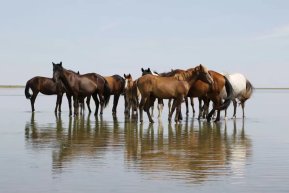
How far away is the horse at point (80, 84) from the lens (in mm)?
26750

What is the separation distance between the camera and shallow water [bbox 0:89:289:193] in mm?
8562

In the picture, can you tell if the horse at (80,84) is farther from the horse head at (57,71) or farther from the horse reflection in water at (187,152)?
the horse reflection in water at (187,152)

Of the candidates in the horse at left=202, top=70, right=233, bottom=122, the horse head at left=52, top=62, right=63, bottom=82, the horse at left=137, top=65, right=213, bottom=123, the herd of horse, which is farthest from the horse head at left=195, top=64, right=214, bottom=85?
the horse head at left=52, top=62, right=63, bottom=82

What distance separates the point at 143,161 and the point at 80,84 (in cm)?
1689

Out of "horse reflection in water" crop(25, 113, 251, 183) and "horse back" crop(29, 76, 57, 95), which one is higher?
"horse back" crop(29, 76, 57, 95)

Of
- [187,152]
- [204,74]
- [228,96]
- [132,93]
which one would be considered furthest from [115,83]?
[187,152]

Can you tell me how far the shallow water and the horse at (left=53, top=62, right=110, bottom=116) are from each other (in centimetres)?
880

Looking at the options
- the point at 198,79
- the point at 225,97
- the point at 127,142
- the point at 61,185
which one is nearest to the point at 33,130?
the point at 127,142

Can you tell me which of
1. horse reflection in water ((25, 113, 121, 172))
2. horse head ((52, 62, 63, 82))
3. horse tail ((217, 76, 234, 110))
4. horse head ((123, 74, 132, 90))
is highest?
horse head ((52, 62, 63, 82))

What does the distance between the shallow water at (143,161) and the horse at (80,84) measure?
880cm

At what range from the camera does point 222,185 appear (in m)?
8.52

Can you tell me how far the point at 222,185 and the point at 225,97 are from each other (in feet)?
52.3

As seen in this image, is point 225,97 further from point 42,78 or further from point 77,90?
point 42,78

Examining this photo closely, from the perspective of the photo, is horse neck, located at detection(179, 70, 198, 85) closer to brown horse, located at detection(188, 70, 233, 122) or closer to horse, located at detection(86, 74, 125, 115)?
brown horse, located at detection(188, 70, 233, 122)
